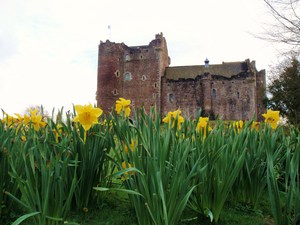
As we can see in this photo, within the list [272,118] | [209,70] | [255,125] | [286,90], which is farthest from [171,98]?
[272,118]

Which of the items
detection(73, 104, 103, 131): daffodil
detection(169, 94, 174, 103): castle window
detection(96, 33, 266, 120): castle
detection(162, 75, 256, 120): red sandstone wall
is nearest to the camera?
detection(73, 104, 103, 131): daffodil

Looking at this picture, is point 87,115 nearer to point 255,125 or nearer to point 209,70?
point 255,125

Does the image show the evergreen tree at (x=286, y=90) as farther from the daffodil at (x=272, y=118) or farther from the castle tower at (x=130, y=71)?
the daffodil at (x=272, y=118)

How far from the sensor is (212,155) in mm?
2150

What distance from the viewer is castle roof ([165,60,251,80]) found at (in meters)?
33.3

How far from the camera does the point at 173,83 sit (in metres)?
33.5

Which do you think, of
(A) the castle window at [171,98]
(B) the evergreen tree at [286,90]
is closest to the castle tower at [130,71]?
(A) the castle window at [171,98]

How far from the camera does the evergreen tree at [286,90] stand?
20.6 meters

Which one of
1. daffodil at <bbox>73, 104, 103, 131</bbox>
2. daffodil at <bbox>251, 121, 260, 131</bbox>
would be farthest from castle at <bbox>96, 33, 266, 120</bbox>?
daffodil at <bbox>73, 104, 103, 131</bbox>

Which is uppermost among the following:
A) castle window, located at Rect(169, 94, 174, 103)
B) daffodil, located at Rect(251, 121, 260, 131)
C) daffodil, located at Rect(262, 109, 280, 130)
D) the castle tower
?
the castle tower

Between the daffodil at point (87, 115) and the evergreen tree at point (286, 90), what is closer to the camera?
the daffodil at point (87, 115)

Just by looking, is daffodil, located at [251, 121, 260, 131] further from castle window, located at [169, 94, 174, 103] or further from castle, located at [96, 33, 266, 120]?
castle window, located at [169, 94, 174, 103]

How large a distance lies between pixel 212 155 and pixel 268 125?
0.96 m

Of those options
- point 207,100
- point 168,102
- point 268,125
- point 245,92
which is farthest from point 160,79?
point 268,125
